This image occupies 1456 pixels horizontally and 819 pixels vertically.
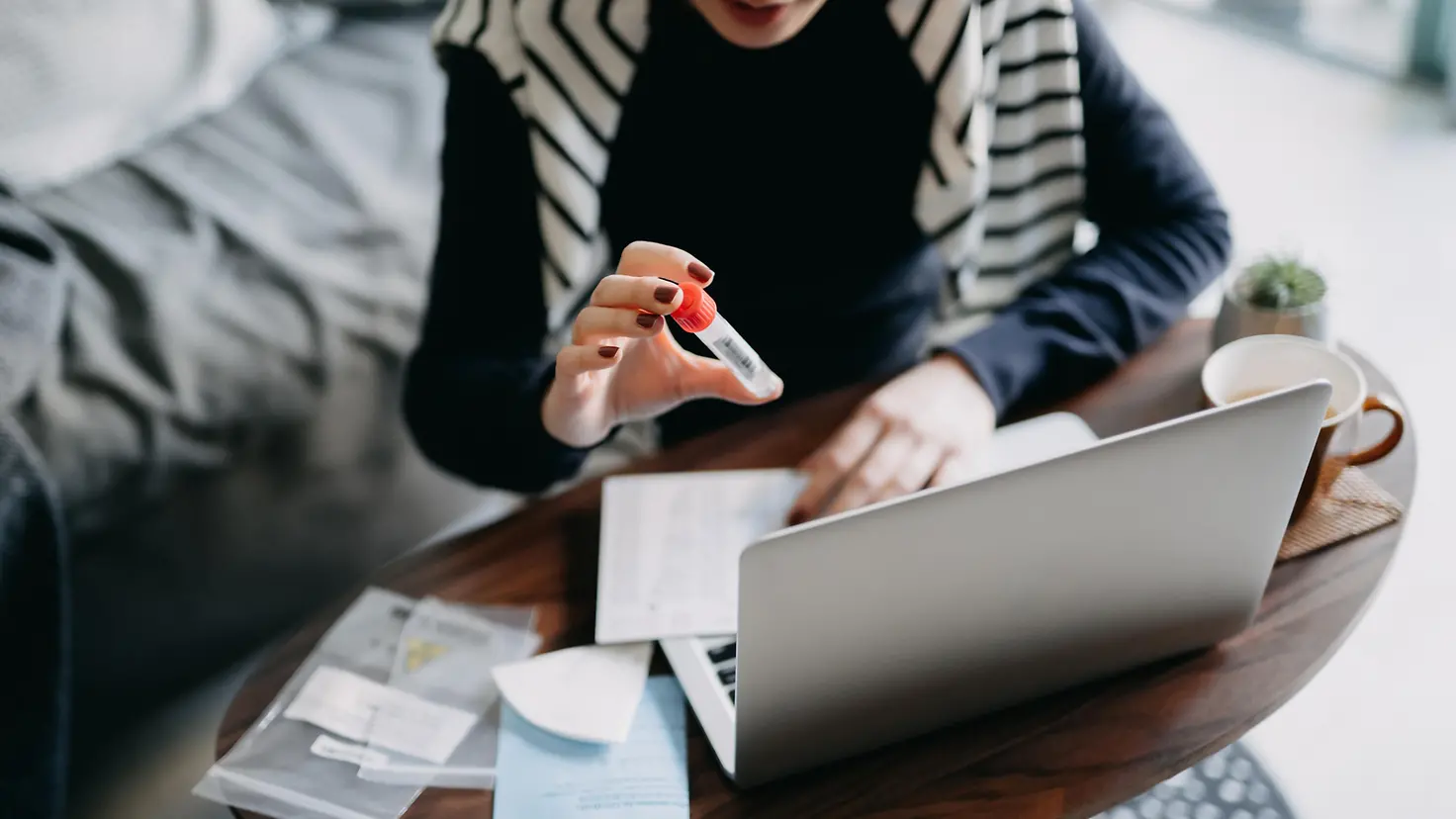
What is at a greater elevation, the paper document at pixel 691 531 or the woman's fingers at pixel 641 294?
the woman's fingers at pixel 641 294

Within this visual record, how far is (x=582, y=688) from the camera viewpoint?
70cm

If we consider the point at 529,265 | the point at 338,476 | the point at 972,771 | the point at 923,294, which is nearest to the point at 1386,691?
the point at 923,294

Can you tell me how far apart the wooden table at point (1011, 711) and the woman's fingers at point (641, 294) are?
0.21 meters

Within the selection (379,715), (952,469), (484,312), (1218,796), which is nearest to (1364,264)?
(1218,796)

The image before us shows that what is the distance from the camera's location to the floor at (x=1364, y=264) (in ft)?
4.32

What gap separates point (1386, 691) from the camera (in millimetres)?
1381

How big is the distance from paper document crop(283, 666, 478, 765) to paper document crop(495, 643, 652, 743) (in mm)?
37

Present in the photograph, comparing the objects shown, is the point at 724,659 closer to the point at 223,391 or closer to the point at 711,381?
the point at 711,381

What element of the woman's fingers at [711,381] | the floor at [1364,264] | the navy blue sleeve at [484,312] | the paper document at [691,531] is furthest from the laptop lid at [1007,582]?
the floor at [1364,264]

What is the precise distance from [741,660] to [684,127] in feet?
1.78

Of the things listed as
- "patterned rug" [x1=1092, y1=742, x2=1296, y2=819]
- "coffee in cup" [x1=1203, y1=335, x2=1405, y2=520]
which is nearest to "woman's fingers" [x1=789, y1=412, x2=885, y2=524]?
"coffee in cup" [x1=1203, y1=335, x2=1405, y2=520]

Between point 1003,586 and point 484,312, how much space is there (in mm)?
511

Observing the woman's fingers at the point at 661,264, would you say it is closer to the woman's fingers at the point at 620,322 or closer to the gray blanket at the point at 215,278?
the woman's fingers at the point at 620,322

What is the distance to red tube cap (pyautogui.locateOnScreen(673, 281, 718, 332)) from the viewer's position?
2.14 ft
